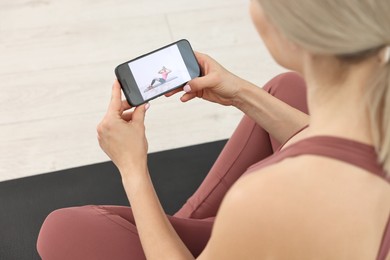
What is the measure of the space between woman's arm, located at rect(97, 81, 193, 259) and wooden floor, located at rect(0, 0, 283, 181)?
57 cm

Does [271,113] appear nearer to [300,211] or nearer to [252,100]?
[252,100]

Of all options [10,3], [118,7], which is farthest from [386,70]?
[10,3]

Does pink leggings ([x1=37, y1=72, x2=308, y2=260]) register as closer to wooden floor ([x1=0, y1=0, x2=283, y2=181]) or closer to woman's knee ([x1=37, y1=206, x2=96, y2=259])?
woman's knee ([x1=37, y1=206, x2=96, y2=259])

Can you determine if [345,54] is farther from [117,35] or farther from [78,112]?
[117,35]

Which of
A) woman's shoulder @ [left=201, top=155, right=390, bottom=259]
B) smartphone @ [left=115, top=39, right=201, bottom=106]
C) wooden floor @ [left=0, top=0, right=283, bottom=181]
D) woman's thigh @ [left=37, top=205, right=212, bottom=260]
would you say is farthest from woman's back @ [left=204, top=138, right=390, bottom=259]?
wooden floor @ [left=0, top=0, right=283, bottom=181]

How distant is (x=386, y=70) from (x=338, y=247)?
0.21 meters

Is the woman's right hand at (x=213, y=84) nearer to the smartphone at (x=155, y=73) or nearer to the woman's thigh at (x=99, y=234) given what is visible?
the smartphone at (x=155, y=73)

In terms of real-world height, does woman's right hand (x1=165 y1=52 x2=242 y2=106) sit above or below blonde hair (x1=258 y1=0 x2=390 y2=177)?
below

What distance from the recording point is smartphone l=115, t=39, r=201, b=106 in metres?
1.00

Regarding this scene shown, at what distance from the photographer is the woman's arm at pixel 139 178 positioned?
79 cm

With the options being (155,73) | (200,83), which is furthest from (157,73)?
(200,83)

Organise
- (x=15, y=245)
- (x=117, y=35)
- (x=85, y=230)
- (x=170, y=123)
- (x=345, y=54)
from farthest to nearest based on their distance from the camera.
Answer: (x=117, y=35) → (x=170, y=123) → (x=15, y=245) → (x=85, y=230) → (x=345, y=54)

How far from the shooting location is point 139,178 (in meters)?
0.85

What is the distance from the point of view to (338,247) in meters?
0.57
